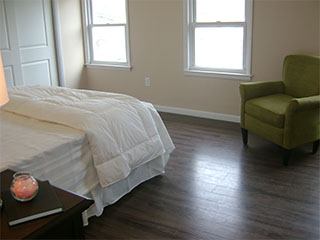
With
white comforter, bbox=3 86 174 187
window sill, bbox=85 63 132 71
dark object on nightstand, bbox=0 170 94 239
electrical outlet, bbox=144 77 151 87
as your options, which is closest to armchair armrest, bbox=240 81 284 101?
white comforter, bbox=3 86 174 187

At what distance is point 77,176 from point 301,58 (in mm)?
2609

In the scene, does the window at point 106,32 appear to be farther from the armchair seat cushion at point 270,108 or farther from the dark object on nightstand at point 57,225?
the dark object on nightstand at point 57,225

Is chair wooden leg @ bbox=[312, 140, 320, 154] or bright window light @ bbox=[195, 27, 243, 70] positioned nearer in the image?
chair wooden leg @ bbox=[312, 140, 320, 154]

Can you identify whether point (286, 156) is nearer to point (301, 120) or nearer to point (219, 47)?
point (301, 120)

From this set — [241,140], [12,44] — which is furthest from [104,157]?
[12,44]

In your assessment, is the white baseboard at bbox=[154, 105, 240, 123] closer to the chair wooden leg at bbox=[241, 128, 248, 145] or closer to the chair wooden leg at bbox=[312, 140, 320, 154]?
the chair wooden leg at bbox=[241, 128, 248, 145]

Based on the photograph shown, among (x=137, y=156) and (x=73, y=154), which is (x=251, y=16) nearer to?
(x=137, y=156)

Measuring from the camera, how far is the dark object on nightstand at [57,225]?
1.24m

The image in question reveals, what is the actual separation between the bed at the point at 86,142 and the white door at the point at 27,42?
5.70 ft

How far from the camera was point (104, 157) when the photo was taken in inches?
91.2

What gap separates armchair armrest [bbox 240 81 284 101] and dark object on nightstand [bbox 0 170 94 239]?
97.6 inches

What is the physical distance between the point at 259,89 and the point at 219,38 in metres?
1.05

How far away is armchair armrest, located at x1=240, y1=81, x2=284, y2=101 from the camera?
11.7ft

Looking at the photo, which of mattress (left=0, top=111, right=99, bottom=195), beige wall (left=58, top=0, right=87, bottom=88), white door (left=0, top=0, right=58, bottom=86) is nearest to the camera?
mattress (left=0, top=111, right=99, bottom=195)
